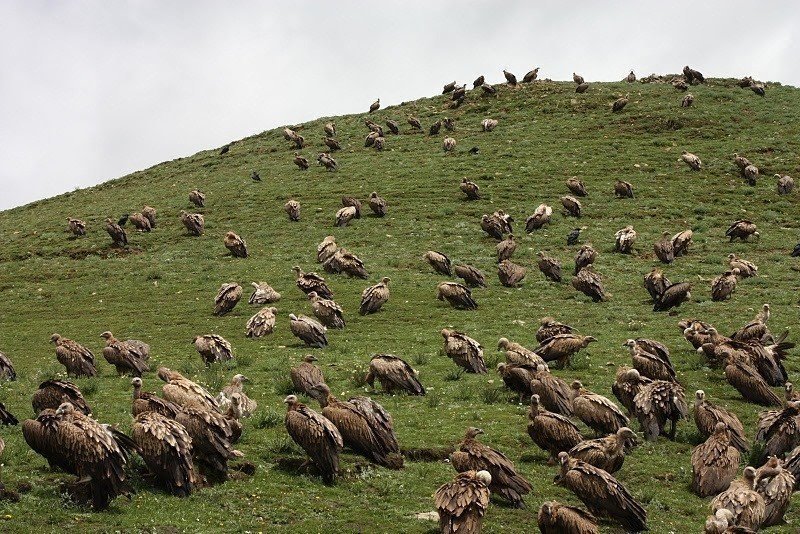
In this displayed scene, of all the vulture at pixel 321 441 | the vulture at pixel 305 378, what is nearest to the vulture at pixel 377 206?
the vulture at pixel 305 378

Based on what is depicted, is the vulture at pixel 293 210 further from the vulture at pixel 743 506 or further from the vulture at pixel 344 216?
the vulture at pixel 743 506

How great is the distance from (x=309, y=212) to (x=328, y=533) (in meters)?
37.3

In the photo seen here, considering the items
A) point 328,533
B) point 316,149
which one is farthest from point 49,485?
point 316,149

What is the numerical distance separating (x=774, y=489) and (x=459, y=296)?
18358 millimetres

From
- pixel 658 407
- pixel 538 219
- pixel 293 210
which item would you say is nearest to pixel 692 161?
pixel 538 219

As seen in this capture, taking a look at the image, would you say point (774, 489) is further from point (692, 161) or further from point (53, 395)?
point (692, 161)

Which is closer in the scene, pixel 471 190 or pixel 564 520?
pixel 564 520

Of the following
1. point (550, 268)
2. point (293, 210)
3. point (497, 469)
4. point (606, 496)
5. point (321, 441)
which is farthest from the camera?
point (293, 210)

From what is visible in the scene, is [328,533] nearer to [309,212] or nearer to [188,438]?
[188,438]

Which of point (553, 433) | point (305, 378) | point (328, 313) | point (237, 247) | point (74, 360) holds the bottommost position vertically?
point (553, 433)

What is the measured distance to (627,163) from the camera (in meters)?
55.2

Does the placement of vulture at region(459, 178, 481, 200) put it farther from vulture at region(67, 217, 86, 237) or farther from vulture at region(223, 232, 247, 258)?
vulture at region(67, 217, 86, 237)

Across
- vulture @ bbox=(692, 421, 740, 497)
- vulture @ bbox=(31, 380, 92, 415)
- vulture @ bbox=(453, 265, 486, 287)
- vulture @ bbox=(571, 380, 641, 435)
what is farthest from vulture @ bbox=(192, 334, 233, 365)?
vulture @ bbox=(692, 421, 740, 497)

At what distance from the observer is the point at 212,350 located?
2456cm
